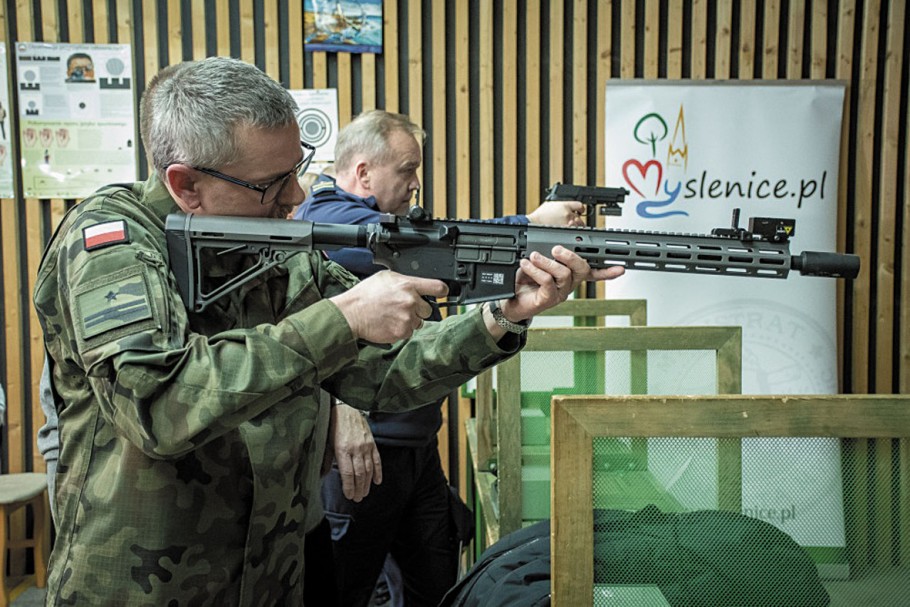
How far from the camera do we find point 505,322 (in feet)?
4.66

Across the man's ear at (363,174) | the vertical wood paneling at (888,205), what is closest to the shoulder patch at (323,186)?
the man's ear at (363,174)

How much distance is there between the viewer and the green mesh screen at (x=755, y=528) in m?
1.17

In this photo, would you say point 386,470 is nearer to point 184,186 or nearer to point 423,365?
point 423,365

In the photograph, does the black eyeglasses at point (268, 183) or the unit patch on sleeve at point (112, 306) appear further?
the black eyeglasses at point (268, 183)

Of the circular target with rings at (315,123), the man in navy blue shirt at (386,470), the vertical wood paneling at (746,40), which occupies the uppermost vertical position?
the vertical wood paneling at (746,40)

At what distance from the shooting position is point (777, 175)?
13.6 feet

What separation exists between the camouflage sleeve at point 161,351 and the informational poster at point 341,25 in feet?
10.4

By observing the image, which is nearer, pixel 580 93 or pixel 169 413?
pixel 169 413

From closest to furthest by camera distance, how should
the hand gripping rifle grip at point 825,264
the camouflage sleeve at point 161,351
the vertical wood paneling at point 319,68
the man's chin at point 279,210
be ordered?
the camouflage sleeve at point 161,351, the man's chin at point 279,210, the hand gripping rifle grip at point 825,264, the vertical wood paneling at point 319,68

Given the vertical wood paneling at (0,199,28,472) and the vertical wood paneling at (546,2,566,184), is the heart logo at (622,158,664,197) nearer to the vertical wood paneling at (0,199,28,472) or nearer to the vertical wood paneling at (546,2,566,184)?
the vertical wood paneling at (546,2,566,184)

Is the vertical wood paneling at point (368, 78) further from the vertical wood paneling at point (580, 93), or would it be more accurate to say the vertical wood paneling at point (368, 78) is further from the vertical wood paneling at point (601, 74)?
the vertical wood paneling at point (601, 74)

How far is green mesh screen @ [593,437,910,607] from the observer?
3.85ft

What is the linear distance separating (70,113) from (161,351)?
350 centimetres

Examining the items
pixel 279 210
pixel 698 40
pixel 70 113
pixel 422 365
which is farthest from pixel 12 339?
pixel 698 40
